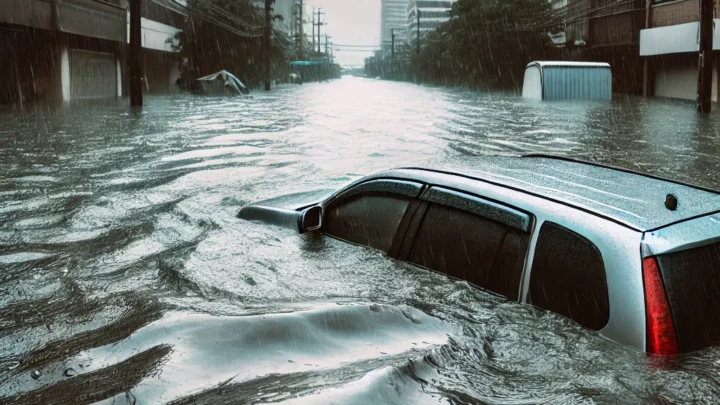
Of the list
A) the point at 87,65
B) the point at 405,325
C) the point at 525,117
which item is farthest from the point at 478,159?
the point at 87,65

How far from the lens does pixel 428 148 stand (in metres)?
17.8

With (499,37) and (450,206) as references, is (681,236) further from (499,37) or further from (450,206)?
(499,37)

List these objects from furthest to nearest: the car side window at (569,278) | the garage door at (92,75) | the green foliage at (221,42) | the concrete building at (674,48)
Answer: the green foliage at (221,42), the garage door at (92,75), the concrete building at (674,48), the car side window at (569,278)

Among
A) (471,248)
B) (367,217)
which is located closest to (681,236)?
(471,248)

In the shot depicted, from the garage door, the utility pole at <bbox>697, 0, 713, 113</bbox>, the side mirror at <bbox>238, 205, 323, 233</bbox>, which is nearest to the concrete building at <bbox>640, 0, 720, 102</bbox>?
the utility pole at <bbox>697, 0, 713, 113</bbox>

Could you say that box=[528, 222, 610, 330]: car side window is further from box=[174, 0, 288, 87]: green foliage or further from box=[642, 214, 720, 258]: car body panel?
box=[174, 0, 288, 87]: green foliage

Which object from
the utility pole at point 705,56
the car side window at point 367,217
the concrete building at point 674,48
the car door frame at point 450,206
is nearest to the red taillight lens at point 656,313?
the car door frame at point 450,206

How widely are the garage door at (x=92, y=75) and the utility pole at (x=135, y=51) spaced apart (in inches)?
243

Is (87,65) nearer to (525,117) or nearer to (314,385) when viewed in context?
(525,117)

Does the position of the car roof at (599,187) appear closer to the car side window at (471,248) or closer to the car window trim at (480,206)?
the car window trim at (480,206)

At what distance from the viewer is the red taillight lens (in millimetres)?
4027

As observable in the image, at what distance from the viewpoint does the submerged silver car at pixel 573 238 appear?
4062 millimetres

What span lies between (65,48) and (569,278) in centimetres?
3439

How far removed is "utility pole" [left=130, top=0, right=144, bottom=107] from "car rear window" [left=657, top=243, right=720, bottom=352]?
2833cm
